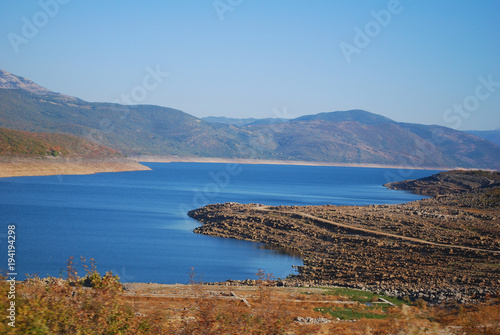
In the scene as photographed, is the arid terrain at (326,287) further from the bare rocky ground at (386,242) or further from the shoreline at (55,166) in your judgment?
the shoreline at (55,166)

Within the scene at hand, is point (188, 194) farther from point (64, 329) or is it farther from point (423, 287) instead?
point (64, 329)

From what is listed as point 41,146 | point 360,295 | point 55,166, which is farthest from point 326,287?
point 41,146

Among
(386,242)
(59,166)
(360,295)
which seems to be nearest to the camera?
(360,295)

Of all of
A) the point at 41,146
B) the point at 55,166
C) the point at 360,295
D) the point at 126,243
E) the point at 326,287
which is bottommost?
the point at 126,243

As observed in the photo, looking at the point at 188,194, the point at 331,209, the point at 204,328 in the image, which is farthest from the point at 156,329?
the point at 188,194

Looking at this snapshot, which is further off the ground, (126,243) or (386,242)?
(386,242)

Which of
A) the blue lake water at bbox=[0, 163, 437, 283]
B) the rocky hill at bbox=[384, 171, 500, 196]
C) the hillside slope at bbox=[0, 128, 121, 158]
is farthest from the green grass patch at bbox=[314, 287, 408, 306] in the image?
the hillside slope at bbox=[0, 128, 121, 158]

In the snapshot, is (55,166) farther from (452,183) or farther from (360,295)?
(360,295)
